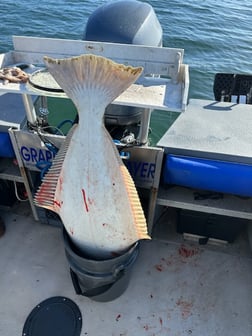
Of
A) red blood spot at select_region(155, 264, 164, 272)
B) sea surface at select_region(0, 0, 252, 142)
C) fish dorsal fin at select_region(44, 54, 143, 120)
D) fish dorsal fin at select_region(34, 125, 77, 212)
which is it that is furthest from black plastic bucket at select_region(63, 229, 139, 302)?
sea surface at select_region(0, 0, 252, 142)

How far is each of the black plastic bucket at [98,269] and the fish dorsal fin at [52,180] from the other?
0.37 m

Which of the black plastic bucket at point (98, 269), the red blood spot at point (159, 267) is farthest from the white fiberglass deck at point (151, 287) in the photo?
the black plastic bucket at point (98, 269)

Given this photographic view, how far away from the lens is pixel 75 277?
2.59 meters

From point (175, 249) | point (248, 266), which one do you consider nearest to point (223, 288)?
point (248, 266)

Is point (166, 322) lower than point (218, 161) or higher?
lower

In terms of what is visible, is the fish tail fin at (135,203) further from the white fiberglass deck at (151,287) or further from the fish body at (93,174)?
the white fiberglass deck at (151,287)

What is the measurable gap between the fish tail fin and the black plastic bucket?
27cm

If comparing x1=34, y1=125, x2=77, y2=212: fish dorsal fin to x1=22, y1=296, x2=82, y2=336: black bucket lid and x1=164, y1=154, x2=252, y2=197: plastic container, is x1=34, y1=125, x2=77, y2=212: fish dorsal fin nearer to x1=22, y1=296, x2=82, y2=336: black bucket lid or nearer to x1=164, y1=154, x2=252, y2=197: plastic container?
x1=164, y1=154, x2=252, y2=197: plastic container

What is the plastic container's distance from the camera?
2.41 m

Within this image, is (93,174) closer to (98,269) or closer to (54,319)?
(98,269)

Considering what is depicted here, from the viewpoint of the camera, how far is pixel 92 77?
149 cm

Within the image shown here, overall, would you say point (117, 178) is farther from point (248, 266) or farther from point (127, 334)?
point (248, 266)

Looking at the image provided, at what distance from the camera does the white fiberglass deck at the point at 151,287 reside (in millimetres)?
2660

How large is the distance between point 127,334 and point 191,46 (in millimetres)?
7145
